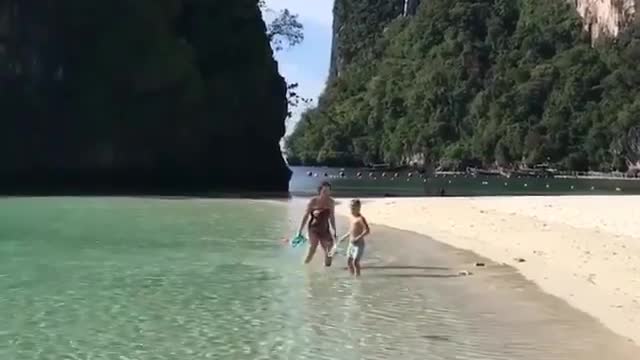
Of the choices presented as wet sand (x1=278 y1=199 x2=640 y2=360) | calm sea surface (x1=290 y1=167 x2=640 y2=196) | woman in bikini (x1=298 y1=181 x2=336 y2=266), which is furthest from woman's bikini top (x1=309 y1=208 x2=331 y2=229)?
calm sea surface (x1=290 y1=167 x2=640 y2=196)

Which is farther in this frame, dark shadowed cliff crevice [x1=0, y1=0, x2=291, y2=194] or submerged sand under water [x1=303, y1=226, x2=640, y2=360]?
dark shadowed cliff crevice [x1=0, y1=0, x2=291, y2=194]

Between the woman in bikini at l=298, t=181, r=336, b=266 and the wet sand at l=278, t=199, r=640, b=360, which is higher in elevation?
the woman in bikini at l=298, t=181, r=336, b=266

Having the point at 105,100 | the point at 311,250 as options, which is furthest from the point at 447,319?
the point at 105,100

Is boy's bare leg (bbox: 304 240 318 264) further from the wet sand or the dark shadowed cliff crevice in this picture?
the dark shadowed cliff crevice

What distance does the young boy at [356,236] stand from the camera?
1623 cm

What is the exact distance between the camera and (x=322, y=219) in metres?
17.7

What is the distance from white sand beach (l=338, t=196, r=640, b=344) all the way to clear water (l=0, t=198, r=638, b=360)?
0.53 metres

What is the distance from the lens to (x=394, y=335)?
1127 cm

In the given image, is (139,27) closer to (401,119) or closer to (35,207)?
(35,207)

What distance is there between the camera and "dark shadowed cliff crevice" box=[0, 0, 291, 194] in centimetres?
5797

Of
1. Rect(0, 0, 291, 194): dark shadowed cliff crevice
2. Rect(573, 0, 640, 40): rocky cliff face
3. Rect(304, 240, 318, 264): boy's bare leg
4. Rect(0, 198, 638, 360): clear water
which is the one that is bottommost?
Rect(0, 198, 638, 360): clear water

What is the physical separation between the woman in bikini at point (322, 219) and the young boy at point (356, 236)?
866mm

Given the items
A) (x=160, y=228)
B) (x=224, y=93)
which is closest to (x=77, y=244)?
(x=160, y=228)

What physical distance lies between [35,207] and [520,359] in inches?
1170
